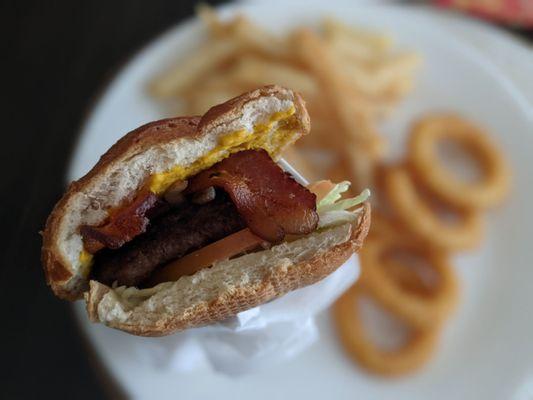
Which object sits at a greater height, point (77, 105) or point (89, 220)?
point (77, 105)

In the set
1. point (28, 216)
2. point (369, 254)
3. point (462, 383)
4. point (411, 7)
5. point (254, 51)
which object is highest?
point (411, 7)

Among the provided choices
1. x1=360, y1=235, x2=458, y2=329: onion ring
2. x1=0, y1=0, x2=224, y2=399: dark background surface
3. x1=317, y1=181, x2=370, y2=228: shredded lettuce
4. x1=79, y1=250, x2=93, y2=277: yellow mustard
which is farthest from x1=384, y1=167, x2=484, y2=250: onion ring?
x1=79, y1=250, x2=93, y2=277: yellow mustard

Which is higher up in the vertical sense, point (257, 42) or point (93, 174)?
point (257, 42)

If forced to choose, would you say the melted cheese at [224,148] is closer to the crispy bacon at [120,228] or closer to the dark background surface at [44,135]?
the crispy bacon at [120,228]

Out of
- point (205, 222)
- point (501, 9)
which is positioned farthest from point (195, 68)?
point (501, 9)

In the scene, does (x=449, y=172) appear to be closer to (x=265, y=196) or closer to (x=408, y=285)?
(x=408, y=285)

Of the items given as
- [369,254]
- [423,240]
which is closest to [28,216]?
[369,254]

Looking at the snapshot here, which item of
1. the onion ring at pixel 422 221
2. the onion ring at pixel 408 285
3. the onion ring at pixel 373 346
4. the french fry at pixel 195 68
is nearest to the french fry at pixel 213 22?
the french fry at pixel 195 68

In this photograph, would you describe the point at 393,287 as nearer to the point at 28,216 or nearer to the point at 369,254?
the point at 369,254
